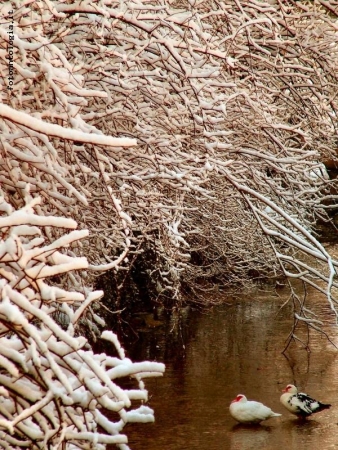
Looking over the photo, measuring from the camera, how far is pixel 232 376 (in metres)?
11.7

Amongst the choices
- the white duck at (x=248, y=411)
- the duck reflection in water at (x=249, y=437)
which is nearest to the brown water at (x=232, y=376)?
the duck reflection in water at (x=249, y=437)

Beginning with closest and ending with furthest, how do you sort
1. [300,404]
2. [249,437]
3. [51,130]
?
[51,130] → [249,437] → [300,404]

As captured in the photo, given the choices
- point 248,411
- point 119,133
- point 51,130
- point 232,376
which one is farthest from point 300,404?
point 51,130

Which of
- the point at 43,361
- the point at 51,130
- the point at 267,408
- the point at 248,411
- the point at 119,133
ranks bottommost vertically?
the point at 267,408

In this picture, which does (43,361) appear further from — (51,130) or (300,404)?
(300,404)

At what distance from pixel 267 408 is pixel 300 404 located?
0.31m

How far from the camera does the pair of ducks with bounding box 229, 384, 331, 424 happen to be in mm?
9594

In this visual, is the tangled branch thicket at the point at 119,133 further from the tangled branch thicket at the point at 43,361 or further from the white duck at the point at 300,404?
the white duck at the point at 300,404

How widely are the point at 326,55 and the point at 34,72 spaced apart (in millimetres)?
5297

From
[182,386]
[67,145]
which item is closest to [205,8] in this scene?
[67,145]

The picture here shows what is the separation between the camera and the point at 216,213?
14.1 m

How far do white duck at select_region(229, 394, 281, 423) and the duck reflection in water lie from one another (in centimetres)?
9

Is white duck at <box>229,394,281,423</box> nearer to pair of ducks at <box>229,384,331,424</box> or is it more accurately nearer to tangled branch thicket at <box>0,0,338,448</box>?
pair of ducks at <box>229,384,331,424</box>

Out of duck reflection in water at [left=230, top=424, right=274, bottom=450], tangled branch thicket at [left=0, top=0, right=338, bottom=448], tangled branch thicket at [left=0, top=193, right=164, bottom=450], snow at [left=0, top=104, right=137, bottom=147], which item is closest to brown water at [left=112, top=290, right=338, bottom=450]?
duck reflection in water at [left=230, top=424, right=274, bottom=450]
